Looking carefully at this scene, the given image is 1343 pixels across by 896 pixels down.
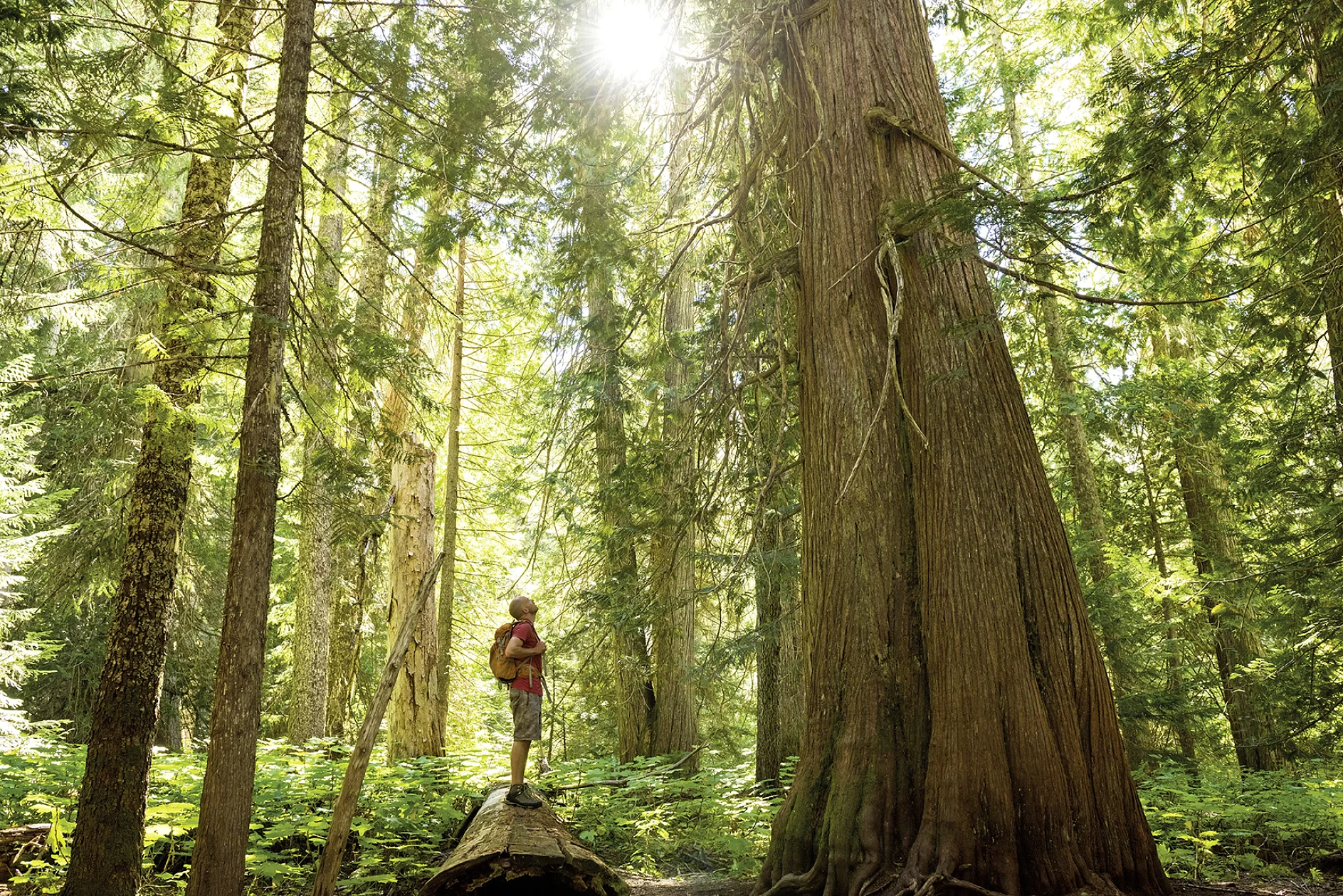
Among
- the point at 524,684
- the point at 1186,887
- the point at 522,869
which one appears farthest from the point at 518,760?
the point at 1186,887

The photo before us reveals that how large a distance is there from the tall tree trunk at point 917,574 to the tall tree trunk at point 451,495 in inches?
319

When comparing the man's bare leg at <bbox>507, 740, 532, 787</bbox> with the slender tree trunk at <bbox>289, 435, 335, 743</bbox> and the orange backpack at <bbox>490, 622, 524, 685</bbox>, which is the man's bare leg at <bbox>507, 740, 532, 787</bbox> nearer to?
the orange backpack at <bbox>490, 622, 524, 685</bbox>

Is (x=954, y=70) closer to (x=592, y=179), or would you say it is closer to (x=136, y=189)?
(x=592, y=179)

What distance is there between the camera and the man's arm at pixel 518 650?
6359 millimetres

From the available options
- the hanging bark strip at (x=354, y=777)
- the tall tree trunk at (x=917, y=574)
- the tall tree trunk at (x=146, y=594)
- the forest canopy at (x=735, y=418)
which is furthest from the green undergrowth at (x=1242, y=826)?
the tall tree trunk at (x=146, y=594)

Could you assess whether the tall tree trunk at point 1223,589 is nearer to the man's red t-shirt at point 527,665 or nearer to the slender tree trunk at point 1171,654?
the slender tree trunk at point 1171,654

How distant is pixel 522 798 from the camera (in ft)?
19.6

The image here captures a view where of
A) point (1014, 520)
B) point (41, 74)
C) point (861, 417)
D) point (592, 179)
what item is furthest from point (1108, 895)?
point (41, 74)

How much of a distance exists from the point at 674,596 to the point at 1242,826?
557 cm

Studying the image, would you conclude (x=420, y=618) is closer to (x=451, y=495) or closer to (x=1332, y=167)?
(x=451, y=495)

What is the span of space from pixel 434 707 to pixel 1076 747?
862cm

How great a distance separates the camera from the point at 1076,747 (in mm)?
3881

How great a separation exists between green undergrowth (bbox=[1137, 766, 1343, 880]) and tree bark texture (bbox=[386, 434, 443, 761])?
8159 mm

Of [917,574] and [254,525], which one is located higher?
[254,525]
